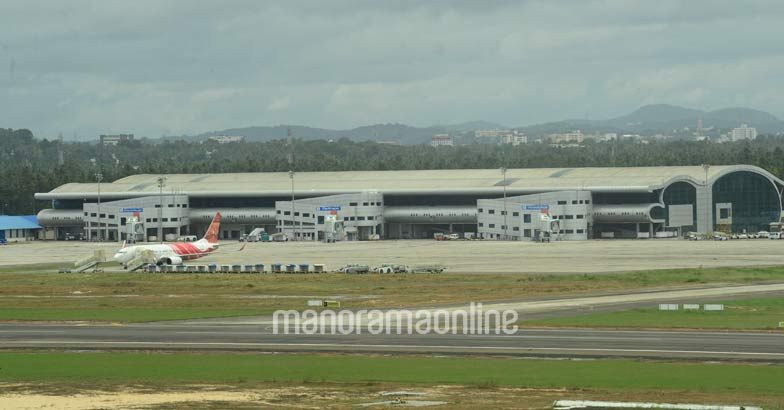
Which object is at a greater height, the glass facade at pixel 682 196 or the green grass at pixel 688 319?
the glass facade at pixel 682 196

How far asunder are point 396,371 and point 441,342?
1052 cm

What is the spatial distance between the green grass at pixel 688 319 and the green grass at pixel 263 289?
15.0 m

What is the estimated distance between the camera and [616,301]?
3821 inches

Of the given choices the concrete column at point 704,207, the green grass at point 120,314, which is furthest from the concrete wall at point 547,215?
the green grass at point 120,314

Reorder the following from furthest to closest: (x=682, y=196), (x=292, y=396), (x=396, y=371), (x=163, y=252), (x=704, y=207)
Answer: (x=704, y=207), (x=682, y=196), (x=163, y=252), (x=396, y=371), (x=292, y=396)

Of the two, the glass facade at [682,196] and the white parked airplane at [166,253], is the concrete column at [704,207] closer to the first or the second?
the glass facade at [682,196]

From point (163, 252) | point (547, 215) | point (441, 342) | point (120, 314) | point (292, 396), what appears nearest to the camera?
point (292, 396)

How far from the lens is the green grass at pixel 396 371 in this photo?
5962cm

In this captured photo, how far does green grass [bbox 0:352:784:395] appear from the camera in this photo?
59.6m

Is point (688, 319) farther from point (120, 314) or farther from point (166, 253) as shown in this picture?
point (166, 253)

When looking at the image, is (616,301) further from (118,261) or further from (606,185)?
(606,185)

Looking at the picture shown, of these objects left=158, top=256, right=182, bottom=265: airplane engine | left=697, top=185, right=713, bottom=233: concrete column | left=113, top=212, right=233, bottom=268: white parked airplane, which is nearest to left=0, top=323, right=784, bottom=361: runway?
left=158, top=256, right=182, bottom=265: airplane engine

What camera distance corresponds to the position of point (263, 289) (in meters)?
115

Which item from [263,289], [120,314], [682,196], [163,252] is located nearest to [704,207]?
[682,196]
